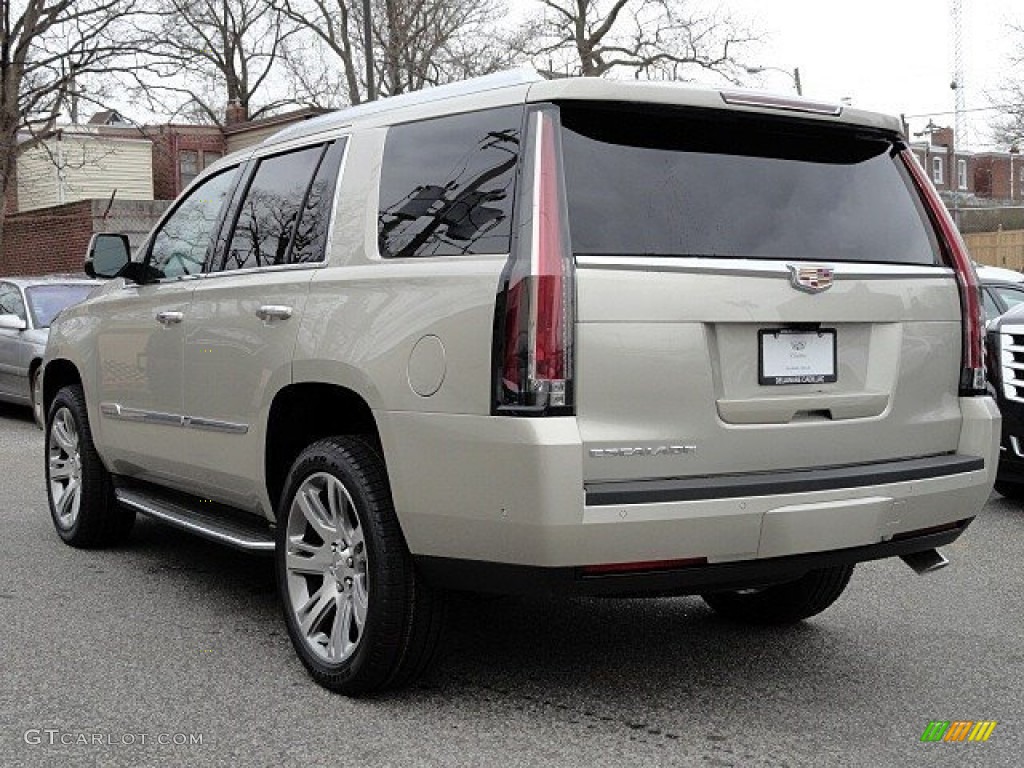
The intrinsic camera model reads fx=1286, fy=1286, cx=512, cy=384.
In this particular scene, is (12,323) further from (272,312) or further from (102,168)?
(102,168)

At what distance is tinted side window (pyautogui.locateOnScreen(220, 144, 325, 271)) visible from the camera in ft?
16.0

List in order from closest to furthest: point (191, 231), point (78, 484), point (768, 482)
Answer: point (768, 482)
point (191, 231)
point (78, 484)

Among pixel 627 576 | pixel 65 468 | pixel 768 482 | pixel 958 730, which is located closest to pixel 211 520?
pixel 65 468

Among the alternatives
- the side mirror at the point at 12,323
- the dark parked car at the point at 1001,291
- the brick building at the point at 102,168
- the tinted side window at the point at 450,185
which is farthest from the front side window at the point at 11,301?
the brick building at the point at 102,168

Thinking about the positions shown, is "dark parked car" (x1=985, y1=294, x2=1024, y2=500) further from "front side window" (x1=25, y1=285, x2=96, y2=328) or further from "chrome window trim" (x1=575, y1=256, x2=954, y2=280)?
"front side window" (x1=25, y1=285, x2=96, y2=328)

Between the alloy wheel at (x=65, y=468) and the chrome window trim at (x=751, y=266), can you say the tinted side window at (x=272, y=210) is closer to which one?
the chrome window trim at (x=751, y=266)

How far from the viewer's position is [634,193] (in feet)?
12.6

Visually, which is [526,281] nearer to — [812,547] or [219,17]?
[812,547]

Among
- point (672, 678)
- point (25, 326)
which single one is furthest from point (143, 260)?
point (25, 326)

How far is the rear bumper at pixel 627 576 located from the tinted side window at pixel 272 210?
1547mm

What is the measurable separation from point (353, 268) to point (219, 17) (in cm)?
4836

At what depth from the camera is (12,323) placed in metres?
13.6

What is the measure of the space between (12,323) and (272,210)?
31.3 feet

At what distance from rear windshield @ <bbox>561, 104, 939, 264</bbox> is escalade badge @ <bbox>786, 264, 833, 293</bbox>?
2.7 inches
